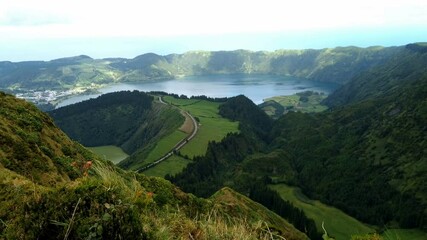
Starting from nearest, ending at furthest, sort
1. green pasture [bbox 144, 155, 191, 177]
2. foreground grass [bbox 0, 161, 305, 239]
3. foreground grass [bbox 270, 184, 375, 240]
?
1. foreground grass [bbox 0, 161, 305, 239]
2. foreground grass [bbox 270, 184, 375, 240]
3. green pasture [bbox 144, 155, 191, 177]

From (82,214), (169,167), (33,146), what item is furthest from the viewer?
(169,167)

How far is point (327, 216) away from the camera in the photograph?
125188 millimetres

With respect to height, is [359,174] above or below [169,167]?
below

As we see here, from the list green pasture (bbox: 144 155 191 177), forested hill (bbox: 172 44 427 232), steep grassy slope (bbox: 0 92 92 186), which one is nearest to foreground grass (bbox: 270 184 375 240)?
forested hill (bbox: 172 44 427 232)

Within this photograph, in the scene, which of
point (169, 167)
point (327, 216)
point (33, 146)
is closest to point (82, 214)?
point (33, 146)

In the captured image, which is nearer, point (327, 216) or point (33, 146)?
point (33, 146)

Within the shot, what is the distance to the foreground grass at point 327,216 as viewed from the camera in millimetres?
113863

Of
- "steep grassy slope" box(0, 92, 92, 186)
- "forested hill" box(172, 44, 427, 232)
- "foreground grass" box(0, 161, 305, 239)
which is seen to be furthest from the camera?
"forested hill" box(172, 44, 427, 232)

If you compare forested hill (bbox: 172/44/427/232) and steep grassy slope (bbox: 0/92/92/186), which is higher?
steep grassy slope (bbox: 0/92/92/186)

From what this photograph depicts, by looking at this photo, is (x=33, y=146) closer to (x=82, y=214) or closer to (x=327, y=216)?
(x=82, y=214)

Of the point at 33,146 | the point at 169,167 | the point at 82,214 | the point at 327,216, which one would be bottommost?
the point at 327,216

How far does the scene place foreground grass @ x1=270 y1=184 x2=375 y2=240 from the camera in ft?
374

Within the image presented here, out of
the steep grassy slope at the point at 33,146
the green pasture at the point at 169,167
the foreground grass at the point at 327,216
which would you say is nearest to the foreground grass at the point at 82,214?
the steep grassy slope at the point at 33,146

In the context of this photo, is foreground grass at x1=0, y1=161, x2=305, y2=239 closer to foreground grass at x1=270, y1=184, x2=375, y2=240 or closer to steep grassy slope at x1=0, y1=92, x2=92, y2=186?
steep grassy slope at x1=0, y1=92, x2=92, y2=186
